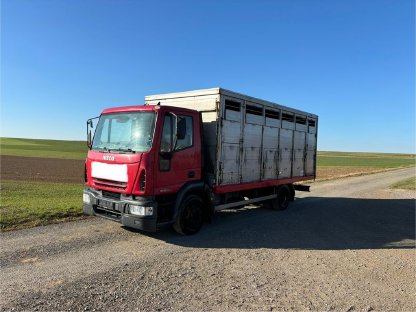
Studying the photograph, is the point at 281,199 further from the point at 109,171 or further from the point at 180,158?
the point at 109,171

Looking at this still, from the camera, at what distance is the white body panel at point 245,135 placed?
27.8 feet

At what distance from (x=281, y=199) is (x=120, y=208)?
653 centimetres

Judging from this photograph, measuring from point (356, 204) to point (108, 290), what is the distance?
12.1 metres

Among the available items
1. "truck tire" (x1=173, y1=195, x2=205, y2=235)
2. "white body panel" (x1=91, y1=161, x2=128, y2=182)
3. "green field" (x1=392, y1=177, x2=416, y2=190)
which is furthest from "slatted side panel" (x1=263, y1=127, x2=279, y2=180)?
"green field" (x1=392, y1=177, x2=416, y2=190)

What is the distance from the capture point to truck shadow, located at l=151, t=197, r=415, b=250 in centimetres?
768

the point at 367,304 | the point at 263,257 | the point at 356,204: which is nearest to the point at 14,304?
the point at 263,257

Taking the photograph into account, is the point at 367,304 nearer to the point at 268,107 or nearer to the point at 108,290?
the point at 108,290

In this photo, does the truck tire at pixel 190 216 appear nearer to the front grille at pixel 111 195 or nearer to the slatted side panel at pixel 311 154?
the front grille at pixel 111 195

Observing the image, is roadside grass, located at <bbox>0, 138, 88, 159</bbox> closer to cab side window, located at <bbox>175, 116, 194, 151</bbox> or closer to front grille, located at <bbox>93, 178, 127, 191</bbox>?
front grille, located at <bbox>93, 178, 127, 191</bbox>

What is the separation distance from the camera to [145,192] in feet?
22.4

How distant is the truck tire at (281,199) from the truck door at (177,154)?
446 centimetres

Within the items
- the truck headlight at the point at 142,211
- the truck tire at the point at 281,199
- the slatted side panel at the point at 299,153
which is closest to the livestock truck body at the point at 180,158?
the truck headlight at the point at 142,211

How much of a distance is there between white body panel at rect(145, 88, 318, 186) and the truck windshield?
71.8 inches

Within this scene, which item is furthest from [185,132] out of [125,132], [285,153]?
[285,153]
